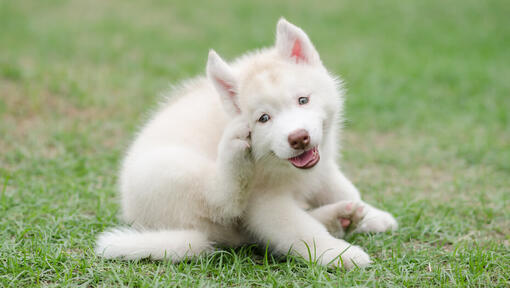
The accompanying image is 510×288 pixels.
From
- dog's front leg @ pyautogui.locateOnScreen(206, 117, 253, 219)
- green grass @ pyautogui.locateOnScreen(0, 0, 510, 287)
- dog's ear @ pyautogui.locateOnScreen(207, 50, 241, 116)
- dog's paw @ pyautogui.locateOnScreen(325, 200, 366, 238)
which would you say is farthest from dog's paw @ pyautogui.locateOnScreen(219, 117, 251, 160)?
dog's paw @ pyautogui.locateOnScreen(325, 200, 366, 238)

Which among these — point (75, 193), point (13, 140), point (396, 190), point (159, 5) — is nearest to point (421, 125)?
point (396, 190)

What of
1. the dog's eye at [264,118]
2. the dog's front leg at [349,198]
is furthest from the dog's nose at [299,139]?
the dog's front leg at [349,198]

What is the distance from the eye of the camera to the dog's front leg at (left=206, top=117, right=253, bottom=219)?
9.32ft

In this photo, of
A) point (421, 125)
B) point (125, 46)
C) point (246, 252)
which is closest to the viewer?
point (246, 252)

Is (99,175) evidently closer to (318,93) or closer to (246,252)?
(246,252)

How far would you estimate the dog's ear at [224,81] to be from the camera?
3012 mm

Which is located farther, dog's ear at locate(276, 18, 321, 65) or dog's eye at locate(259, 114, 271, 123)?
dog's ear at locate(276, 18, 321, 65)

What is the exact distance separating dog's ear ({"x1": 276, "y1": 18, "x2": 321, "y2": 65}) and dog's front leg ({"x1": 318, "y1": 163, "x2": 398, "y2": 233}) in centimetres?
82

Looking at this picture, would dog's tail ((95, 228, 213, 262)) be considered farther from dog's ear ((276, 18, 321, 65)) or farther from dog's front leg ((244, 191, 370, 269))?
dog's ear ((276, 18, 321, 65))

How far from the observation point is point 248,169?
2893mm

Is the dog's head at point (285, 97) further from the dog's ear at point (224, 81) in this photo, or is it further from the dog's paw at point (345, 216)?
the dog's paw at point (345, 216)

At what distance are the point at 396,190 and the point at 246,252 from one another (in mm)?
1870

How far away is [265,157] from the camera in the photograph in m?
2.98

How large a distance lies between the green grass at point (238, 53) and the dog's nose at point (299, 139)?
671 millimetres
